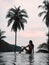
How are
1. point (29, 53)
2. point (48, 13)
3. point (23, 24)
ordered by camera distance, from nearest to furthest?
1. point (29, 53)
2. point (48, 13)
3. point (23, 24)

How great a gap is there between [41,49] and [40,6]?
9502mm

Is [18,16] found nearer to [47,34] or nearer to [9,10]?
[9,10]

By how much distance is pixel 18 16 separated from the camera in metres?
66.9

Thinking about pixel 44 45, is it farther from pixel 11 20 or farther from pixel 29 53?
pixel 29 53

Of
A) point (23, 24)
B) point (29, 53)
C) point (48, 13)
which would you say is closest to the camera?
point (29, 53)

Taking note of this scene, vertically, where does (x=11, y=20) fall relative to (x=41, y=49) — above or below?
above

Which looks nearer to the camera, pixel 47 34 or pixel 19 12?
pixel 47 34

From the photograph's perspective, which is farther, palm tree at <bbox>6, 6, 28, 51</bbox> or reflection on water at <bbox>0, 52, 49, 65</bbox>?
palm tree at <bbox>6, 6, 28, 51</bbox>

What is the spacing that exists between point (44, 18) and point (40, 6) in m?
3.14

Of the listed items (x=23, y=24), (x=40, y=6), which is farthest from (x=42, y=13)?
(x=23, y=24)

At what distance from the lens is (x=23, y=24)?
→ 2596 inches

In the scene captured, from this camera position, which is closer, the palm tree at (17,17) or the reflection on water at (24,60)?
the reflection on water at (24,60)

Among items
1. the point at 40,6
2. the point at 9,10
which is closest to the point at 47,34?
the point at 40,6

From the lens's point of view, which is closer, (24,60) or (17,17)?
(24,60)
